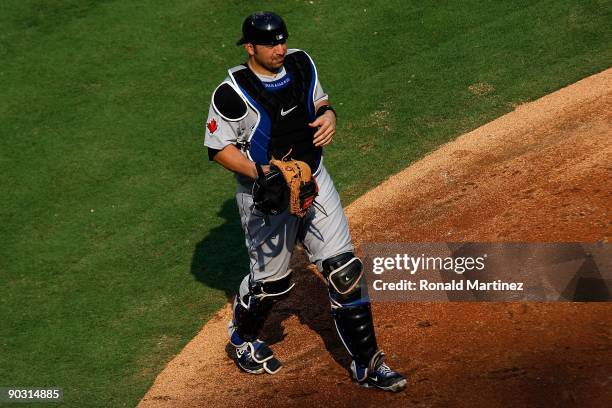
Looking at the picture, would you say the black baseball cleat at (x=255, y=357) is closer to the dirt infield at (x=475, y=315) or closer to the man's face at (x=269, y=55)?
the dirt infield at (x=475, y=315)

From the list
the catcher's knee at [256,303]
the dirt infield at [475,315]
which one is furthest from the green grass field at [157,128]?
the catcher's knee at [256,303]

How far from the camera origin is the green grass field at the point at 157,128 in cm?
857

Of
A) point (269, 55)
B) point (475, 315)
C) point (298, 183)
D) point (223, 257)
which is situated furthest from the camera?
point (223, 257)

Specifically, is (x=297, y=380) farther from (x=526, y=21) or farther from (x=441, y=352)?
(x=526, y=21)

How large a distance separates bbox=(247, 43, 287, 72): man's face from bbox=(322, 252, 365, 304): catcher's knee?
59.1 inches

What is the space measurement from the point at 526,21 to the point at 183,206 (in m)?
5.53

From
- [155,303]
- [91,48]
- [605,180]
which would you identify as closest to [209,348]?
[155,303]

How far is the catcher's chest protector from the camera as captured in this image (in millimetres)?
6602

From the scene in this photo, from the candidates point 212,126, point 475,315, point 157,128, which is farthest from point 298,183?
point 157,128

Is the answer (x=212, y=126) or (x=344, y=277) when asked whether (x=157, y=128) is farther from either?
(x=344, y=277)

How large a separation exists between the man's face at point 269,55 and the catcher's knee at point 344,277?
150cm

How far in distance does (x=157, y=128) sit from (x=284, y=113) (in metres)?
5.12

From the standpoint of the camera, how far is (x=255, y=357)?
24.1 ft

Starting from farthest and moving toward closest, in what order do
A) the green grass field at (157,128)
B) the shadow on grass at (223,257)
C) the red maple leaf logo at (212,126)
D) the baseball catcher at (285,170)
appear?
1. the shadow on grass at (223,257)
2. the green grass field at (157,128)
3. the red maple leaf logo at (212,126)
4. the baseball catcher at (285,170)
